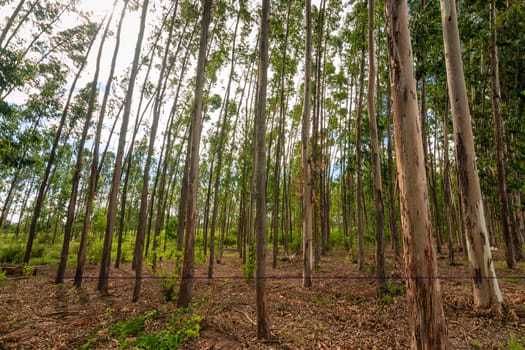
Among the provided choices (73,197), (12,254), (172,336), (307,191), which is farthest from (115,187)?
(12,254)

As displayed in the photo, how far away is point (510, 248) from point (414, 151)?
8032 millimetres

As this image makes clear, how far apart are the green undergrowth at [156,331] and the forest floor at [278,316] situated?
58mm

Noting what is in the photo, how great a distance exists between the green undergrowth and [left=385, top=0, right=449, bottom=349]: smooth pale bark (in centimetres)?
337

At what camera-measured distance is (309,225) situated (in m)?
6.51

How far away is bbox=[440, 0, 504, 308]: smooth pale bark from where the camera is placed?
4074 mm

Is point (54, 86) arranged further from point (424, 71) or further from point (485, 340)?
point (485, 340)

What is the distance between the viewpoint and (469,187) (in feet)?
14.1

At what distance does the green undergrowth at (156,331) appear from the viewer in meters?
3.76

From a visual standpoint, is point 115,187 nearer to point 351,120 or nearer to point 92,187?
point 92,187

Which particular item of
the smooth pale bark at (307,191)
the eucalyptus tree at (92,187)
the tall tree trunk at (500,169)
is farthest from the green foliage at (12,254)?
the tall tree trunk at (500,169)

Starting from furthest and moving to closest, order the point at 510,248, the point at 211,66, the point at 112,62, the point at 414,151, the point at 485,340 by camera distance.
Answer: the point at 211,66 → the point at 112,62 → the point at 510,248 → the point at 485,340 → the point at 414,151

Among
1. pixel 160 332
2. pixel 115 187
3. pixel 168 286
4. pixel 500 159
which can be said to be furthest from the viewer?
pixel 500 159

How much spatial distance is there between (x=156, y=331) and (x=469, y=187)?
249 inches

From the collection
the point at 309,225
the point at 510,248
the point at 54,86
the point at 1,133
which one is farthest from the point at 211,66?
the point at 510,248
